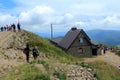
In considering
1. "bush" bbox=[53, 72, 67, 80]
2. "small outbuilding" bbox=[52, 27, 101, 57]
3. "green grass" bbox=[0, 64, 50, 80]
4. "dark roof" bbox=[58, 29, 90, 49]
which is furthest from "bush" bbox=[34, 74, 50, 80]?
"dark roof" bbox=[58, 29, 90, 49]

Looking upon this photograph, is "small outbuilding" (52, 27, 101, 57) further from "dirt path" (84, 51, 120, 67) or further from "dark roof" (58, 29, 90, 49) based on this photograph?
"dirt path" (84, 51, 120, 67)

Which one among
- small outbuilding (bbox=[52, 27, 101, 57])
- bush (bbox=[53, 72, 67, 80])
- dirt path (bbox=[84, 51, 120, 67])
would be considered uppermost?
small outbuilding (bbox=[52, 27, 101, 57])

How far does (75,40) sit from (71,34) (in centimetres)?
310

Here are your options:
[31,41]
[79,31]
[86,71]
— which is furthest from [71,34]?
[86,71]

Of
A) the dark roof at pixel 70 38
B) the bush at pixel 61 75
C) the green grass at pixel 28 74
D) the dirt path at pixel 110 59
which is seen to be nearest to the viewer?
the green grass at pixel 28 74

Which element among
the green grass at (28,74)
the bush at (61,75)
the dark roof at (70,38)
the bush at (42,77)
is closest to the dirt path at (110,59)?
the dark roof at (70,38)

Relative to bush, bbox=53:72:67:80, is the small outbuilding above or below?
above

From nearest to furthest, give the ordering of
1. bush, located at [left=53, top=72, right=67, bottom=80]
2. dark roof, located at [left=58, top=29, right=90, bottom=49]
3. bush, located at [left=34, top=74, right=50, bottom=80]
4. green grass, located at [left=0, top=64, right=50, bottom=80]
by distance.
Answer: bush, located at [left=34, top=74, right=50, bottom=80], green grass, located at [left=0, top=64, right=50, bottom=80], bush, located at [left=53, top=72, right=67, bottom=80], dark roof, located at [left=58, top=29, right=90, bottom=49]

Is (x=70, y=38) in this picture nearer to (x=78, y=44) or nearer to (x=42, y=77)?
(x=78, y=44)

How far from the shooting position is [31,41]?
157 feet

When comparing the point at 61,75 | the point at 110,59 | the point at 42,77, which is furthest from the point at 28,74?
the point at 110,59

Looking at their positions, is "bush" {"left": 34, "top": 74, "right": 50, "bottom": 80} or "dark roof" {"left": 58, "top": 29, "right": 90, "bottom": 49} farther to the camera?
"dark roof" {"left": 58, "top": 29, "right": 90, "bottom": 49}

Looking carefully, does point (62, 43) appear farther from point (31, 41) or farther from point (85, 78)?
point (85, 78)

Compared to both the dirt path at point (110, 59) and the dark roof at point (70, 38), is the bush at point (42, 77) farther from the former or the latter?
the dark roof at point (70, 38)
